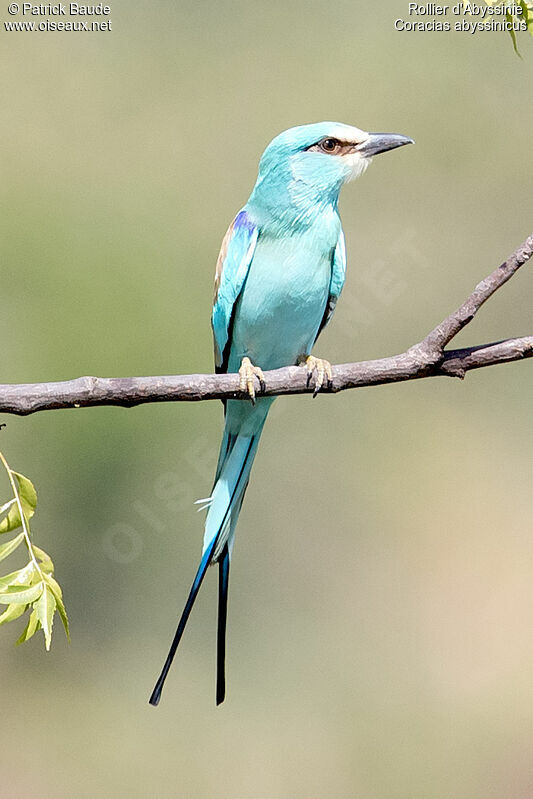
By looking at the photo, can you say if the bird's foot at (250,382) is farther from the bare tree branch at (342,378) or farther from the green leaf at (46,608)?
the green leaf at (46,608)

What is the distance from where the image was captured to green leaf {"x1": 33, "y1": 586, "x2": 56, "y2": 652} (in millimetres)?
917

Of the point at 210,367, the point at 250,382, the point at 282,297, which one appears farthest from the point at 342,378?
the point at 210,367

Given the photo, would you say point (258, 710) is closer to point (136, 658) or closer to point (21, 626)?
point (136, 658)

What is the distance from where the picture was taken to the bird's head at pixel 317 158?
56.2 inches

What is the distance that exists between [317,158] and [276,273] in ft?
0.64

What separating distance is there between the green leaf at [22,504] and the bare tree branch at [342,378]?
143mm

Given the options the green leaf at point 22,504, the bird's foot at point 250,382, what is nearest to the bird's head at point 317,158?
the bird's foot at point 250,382

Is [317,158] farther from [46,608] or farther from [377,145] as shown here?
[46,608]

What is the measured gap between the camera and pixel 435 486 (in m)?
2.89

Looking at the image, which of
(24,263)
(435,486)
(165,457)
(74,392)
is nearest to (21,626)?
(165,457)

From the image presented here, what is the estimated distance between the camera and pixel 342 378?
116 cm

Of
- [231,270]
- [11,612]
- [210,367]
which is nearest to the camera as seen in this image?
[11,612]

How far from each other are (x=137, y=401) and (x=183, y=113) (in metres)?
2.07

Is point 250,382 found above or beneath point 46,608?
above
